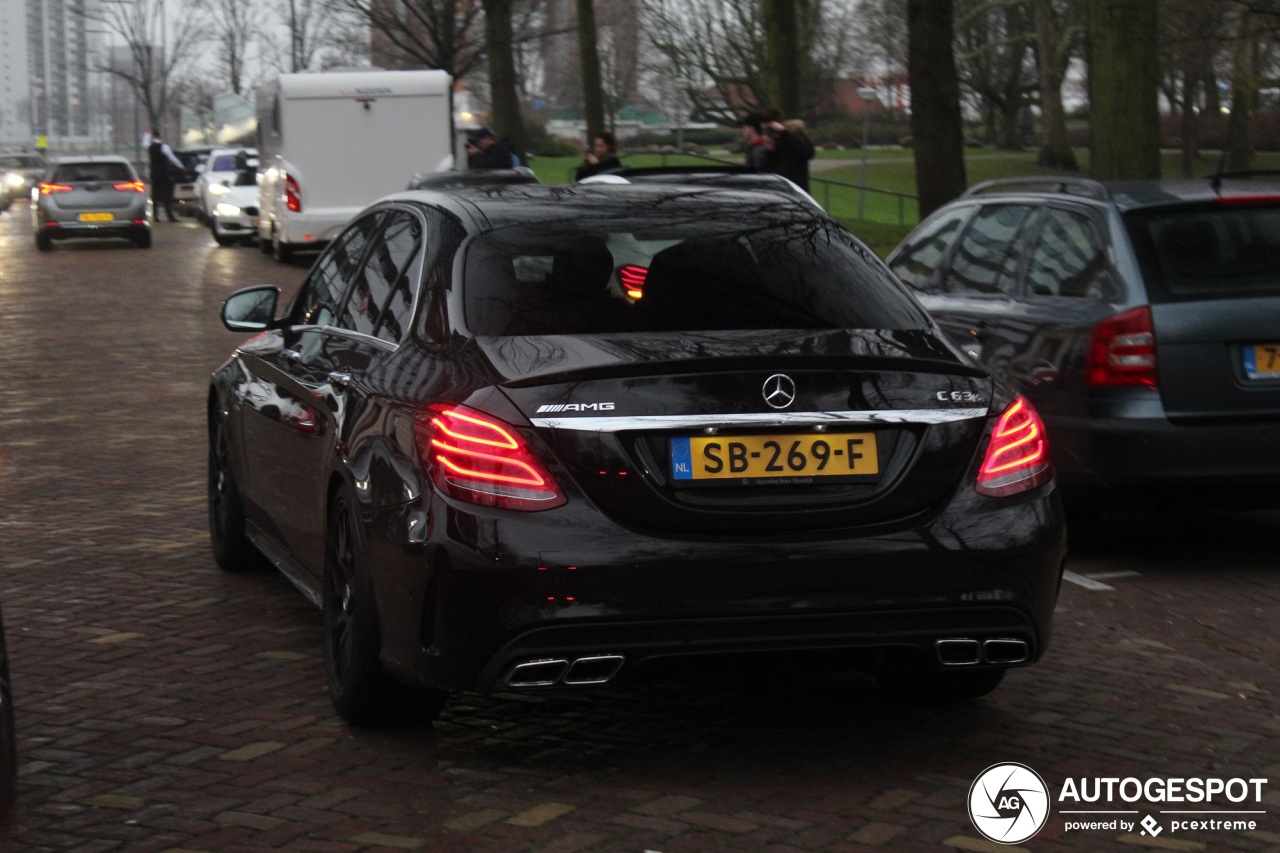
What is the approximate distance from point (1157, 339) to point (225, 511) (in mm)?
3589

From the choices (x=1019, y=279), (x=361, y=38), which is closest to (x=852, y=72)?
(x=361, y=38)

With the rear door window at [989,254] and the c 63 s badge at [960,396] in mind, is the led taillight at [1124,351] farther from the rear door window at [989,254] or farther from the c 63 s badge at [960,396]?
the c 63 s badge at [960,396]

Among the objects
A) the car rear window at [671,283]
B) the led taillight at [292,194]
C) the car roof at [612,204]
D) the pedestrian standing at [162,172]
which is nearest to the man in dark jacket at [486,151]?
the led taillight at [292,194]

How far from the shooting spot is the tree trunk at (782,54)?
24422 millimetres

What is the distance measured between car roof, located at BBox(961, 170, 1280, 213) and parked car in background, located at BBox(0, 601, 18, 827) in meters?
4.92

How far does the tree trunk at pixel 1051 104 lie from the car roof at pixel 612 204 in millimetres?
57112

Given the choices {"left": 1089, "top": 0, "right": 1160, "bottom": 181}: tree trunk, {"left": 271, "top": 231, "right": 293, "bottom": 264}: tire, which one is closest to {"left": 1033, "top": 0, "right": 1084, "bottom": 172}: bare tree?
{"left": 271, "top": 231, "right": 293, "bottom": 264}: tire

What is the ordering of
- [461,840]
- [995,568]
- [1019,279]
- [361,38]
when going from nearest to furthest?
[461,840] < [995,568] < [1019,279] < [361,38]

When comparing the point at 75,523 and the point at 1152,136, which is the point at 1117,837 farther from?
the point at 1152,136

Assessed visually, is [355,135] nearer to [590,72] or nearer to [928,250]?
[590,72]

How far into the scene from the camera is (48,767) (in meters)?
4.91

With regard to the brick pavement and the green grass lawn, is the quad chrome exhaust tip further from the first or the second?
the green grass lawn

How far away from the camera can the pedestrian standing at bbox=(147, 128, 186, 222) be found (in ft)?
148

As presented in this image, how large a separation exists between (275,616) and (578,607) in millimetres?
2535
